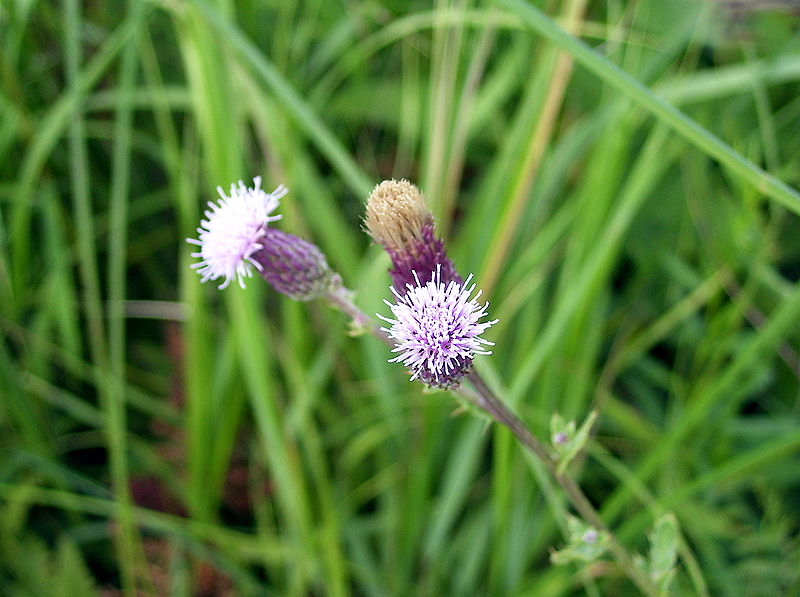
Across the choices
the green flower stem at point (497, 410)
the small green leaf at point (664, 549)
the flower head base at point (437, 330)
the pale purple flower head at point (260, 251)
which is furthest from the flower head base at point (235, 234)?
the small green leaf at point (664, 549)

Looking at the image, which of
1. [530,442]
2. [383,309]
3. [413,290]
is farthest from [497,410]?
[383,309]

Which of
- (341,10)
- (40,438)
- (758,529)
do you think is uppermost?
(341,10)

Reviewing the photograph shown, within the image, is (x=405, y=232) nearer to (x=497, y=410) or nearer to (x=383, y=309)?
(x=497, y=410)

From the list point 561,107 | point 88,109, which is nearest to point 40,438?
point 88,109

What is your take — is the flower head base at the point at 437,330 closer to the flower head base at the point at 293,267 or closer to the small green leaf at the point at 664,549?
the flower head base at the point at 293,267

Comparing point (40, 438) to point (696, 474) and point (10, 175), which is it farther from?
point (696, 474)

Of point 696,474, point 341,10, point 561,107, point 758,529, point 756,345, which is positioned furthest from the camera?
point 341,10

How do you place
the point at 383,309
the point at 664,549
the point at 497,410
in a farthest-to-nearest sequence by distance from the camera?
the point at 383,309, the point at 664,549, the point at 497,410

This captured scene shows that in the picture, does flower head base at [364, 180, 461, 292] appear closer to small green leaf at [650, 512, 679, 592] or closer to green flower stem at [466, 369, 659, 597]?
green flower stem at [466, 369, 659, 597]
